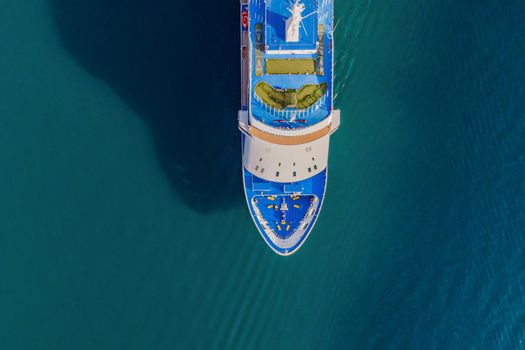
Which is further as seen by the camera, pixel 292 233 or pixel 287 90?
pixel 292 233

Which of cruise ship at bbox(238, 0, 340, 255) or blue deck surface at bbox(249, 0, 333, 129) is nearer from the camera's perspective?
cruise ship at bbox(238, 0, 340, 255)

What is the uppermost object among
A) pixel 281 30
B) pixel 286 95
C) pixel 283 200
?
pixel 281 30

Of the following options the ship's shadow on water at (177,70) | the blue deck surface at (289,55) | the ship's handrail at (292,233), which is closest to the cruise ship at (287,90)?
the blue deck surface at (289,55)

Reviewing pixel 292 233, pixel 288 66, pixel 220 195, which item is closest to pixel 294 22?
pixel 288 66

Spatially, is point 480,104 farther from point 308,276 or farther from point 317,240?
point 308,276

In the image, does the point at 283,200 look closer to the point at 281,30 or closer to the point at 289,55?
the point at 289,55

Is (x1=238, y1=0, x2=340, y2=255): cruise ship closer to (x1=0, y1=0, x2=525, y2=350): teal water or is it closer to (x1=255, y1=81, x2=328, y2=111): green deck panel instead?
(x1=255, y1=81, x2=328, y2=111): green deck panel

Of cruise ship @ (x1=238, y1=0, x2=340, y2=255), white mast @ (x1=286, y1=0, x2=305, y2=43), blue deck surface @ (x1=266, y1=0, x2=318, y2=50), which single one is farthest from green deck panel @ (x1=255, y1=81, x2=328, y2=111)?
white mast @ (x1=286, y1=0, x2=305, y2=43)
